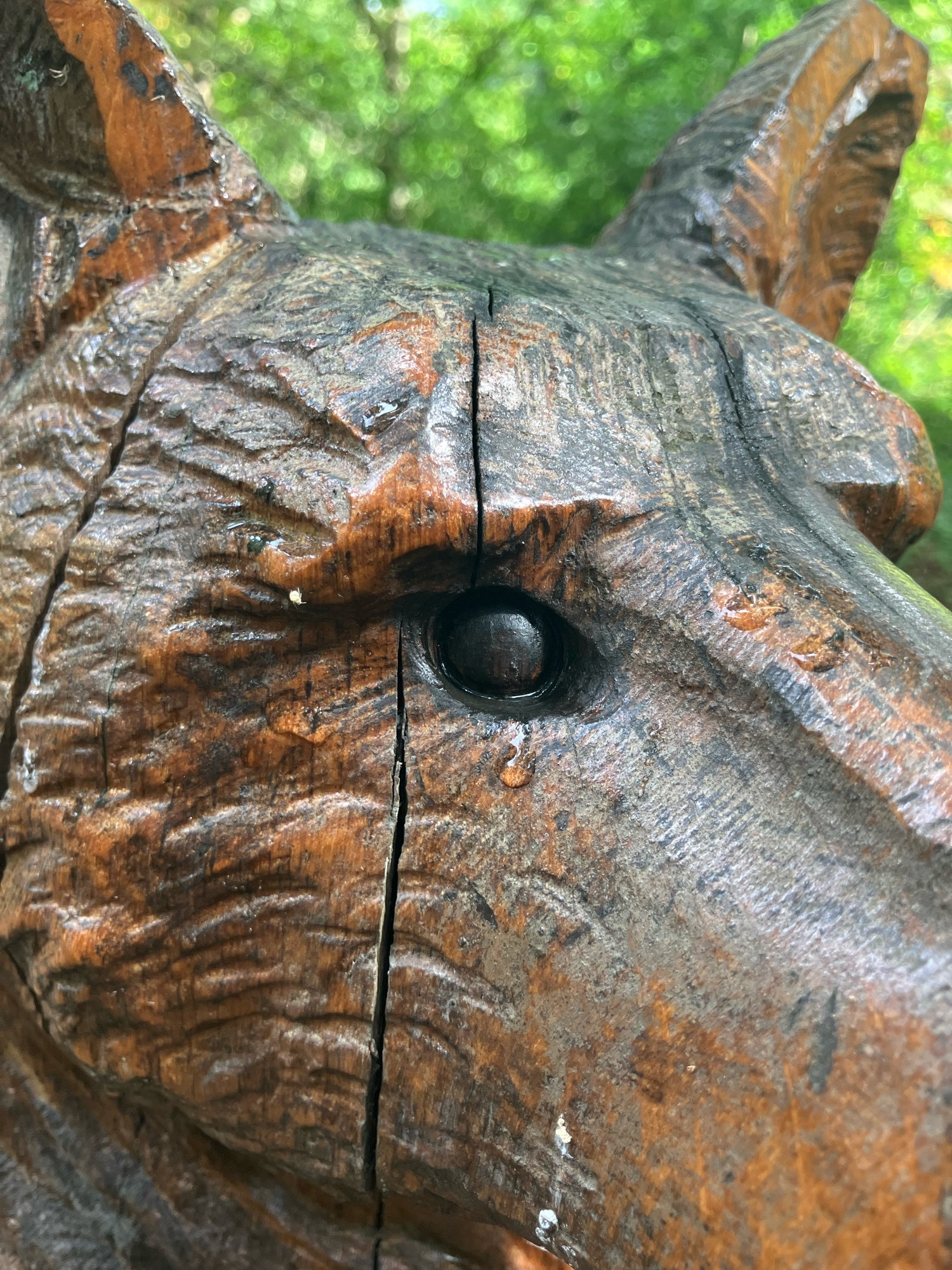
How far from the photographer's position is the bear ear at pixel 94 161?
1.37m

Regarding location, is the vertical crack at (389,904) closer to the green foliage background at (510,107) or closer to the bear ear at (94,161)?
the bear ear at (94,161)

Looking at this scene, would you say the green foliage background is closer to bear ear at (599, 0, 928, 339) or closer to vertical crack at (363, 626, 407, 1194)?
bear ear at (599, 0, 928, 339)

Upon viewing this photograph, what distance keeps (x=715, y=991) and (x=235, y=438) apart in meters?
0.83

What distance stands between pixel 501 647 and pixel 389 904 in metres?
0.32

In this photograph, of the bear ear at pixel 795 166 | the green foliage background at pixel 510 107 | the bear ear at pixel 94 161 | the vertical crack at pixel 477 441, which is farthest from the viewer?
the green foliage background at pixel 510 107

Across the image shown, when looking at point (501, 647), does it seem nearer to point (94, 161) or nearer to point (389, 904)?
point (389, 904)

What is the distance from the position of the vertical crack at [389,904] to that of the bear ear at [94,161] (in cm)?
71

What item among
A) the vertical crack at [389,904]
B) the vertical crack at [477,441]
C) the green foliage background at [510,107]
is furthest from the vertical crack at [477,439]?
the green foliage background at [510,107]

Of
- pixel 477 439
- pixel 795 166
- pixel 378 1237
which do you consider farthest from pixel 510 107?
pixel 378 1237

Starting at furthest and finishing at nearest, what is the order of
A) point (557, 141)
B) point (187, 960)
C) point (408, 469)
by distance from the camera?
point (557, 141)
point (187, 960)
point (408, 469)

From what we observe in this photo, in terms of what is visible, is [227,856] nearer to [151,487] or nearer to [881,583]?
[151,487]

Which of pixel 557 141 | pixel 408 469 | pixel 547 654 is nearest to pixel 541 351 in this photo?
pixel 408 469

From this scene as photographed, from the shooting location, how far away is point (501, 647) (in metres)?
1.19

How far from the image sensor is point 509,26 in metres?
6.21
